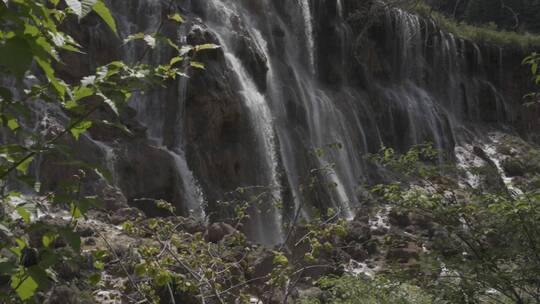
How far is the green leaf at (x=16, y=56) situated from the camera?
4.08ft

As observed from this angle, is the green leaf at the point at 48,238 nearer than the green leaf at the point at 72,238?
No

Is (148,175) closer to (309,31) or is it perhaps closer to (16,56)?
(16,56)

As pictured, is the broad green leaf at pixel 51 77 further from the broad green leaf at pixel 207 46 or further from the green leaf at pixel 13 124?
the broad green leaf at pixel 207 46

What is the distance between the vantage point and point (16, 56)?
1262mm

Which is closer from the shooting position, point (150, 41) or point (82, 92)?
point (82, 92)

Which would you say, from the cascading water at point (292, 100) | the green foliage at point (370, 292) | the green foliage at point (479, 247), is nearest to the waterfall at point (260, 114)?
the cascading water at point (292, 100)

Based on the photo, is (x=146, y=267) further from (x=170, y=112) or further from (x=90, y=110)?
(x=170, y=112)

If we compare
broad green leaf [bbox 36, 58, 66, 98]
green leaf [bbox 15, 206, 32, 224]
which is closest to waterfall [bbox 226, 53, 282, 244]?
green leaf [bbox 15, 206, 32, 224]

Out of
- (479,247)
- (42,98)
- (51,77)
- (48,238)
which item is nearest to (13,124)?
(42,98)

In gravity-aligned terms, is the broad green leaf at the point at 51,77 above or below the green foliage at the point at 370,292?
above

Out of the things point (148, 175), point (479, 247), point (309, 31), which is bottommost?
point (148, 175)

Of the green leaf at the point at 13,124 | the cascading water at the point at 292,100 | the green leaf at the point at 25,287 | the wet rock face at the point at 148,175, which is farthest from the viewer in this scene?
the cascading water at the point at 292,100

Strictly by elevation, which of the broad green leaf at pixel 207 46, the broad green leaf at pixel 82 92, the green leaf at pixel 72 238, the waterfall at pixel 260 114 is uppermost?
the broad green leaf at pixel 207 46

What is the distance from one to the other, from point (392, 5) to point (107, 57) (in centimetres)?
1052
